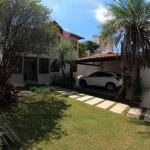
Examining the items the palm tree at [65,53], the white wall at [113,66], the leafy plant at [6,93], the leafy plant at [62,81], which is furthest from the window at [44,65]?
the leafy plant at [6,93]

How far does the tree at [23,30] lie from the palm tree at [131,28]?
11.6 ft

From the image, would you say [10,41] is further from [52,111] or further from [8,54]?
[52,111]

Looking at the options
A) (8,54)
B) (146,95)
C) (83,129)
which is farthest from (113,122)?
(8,54)

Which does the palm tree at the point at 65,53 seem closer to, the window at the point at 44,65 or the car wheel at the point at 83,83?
the car wheel at the point at 83,83

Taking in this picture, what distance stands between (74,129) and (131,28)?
695 centimetres

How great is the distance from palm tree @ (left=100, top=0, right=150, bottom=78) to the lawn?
13.0 ft

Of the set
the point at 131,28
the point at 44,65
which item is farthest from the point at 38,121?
the point at 44,65

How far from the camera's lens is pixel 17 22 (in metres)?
9.53

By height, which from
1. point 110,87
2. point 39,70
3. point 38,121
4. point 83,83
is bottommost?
point 38,121

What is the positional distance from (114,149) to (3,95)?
4845 millimetres

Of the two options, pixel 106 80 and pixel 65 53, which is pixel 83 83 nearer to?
pixel 106 80

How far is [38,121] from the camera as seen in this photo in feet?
21.9

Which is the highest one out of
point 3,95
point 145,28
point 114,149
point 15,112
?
point 145,28

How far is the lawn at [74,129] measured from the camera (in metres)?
5.19
